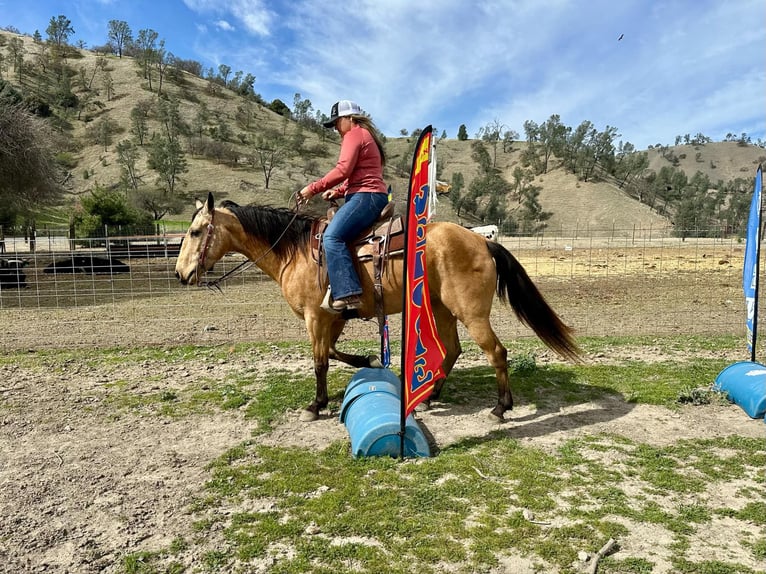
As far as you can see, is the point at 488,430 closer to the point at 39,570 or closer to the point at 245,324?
the point at 39,570

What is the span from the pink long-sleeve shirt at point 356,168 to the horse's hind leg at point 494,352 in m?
1.68

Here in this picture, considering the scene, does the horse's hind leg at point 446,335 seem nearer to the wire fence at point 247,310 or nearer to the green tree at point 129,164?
the wire fence at point 247,310

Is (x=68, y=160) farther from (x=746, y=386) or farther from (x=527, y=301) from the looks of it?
(x=746, y=386)

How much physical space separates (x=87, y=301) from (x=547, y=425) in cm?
1356

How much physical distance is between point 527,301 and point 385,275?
162 cm

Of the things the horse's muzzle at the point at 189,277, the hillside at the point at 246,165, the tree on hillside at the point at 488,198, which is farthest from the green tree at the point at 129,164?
the horse's muzzle at the point at 189,277

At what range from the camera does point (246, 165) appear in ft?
259

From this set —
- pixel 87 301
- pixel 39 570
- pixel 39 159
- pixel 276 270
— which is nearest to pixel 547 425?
pixel 276 270

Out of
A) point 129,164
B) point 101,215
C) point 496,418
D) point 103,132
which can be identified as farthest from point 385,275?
point 103,132

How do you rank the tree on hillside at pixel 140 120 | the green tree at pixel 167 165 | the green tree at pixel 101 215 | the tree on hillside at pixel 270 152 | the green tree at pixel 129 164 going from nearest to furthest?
1. the green tree at pixel 101 215
2. the green tree at pixel 167 165
3. the green tree at pixel 129 164
4. the tree on hillside at pixel 270 152
5. the tree on hillside at pixel 140 120

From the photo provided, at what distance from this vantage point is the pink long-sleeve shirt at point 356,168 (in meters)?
4.55

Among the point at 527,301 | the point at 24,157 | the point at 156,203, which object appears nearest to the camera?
the point at 527,301

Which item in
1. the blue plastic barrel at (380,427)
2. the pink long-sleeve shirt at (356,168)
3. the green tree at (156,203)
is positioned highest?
the green tree at (156,203)

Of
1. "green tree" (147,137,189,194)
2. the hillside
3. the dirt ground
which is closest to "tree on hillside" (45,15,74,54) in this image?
the hillside
